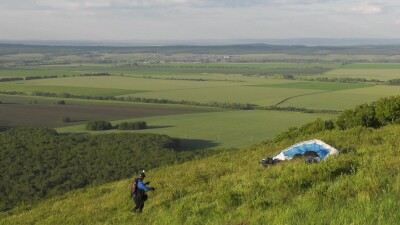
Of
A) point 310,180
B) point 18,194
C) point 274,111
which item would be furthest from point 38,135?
point 310,180

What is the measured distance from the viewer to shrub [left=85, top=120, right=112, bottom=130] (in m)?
93.6

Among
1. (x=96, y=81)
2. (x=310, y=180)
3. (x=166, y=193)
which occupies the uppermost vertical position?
(x=310, y=180)

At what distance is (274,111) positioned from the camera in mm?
113625

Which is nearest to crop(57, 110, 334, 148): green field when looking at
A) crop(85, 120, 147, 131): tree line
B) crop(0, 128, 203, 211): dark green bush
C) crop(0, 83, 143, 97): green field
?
crop(85, 120, 147, 131): tree line

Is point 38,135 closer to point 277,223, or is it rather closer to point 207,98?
point 207,98

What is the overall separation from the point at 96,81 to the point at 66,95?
158 ft

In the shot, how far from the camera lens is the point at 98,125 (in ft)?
308

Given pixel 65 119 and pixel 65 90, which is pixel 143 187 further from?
pixel 65 90

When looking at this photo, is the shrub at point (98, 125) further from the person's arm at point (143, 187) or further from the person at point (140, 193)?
the person's arm at point (143, 187)

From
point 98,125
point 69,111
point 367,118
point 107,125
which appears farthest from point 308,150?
point 69,111

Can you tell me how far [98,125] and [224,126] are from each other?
84.9 feet

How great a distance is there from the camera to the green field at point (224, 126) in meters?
82.1

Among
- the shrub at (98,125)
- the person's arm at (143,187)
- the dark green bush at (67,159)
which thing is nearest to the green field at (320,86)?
the shrub at (98,125)

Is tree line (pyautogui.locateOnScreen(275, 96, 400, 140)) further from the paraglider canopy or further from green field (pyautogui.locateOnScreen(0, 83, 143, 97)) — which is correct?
green field (pyautogui.locateOnScreen(0, 83, 143, 97))
